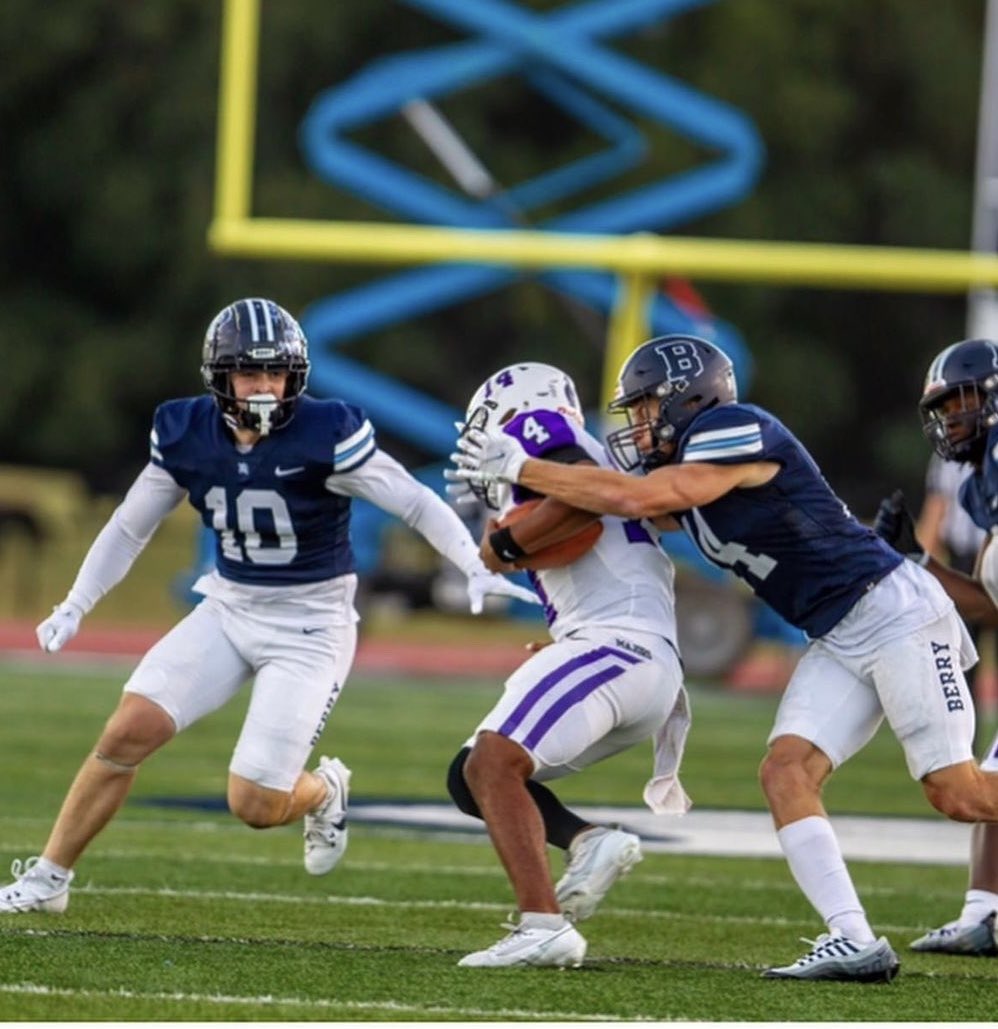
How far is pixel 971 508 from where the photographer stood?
21.8 feet

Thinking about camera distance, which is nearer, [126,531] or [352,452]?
[352,452]

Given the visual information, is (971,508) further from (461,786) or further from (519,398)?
(461,786)

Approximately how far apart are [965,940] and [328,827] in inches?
67.4

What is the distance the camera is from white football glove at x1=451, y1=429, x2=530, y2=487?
5793mm

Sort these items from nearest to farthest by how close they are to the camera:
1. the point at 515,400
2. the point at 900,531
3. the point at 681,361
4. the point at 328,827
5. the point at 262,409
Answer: the point at 681,361 < the point at 515,400 < the point at 262,409 < the point at 900,531 < the point at 328,827

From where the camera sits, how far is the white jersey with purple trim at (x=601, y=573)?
5934 millimetres

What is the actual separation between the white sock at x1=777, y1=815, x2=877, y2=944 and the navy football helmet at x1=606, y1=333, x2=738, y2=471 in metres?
0.90

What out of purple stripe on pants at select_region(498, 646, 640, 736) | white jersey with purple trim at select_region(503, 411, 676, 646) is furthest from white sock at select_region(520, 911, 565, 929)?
A: white jersey with purple trim at select_region(503, 411, 676, 646)

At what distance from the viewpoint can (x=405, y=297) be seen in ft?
55.3

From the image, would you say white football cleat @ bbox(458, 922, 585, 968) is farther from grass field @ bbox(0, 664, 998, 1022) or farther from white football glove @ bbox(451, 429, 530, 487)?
white football glove @ bbox(451, 429, 530, 487)

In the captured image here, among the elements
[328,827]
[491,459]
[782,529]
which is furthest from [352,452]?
[782,529]

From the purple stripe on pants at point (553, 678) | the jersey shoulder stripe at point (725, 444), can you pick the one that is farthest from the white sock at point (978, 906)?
the jersey shoulder stripe at point (725, 444)

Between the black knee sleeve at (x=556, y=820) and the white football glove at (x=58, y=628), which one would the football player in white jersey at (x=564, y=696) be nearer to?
the black knee sleeve at (x=556, y=820)

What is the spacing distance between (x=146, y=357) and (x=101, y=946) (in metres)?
19.6
